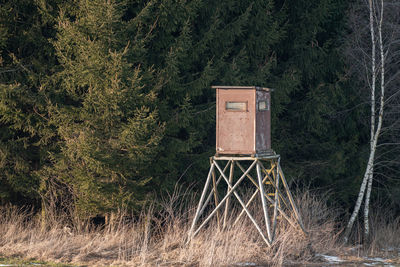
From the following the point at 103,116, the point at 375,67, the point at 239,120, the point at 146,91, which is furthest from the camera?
the point at 375,67

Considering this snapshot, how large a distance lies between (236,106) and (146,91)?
8.82ft

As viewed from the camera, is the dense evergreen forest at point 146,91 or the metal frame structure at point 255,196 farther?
the dense evergreen forest at point 146,91

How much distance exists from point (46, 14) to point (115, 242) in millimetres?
4805

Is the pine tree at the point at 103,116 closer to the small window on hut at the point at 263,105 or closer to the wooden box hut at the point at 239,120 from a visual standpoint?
the wooden box hut at the point at 239,120

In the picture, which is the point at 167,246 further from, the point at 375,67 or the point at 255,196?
the point at 375,67

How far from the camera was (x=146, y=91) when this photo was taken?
11367 mm

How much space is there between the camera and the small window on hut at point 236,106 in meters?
9.23

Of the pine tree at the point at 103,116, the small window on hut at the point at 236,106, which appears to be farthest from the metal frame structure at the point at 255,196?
the pine tree at the point at 103,116

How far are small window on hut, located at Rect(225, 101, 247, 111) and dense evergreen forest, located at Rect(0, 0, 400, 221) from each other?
1684mm

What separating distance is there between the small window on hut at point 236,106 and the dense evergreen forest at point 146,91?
1684 mm

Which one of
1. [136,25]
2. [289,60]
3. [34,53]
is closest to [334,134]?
[289,60]

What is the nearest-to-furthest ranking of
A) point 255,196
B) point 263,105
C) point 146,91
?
point 263,105
point 255,196
point 146,91

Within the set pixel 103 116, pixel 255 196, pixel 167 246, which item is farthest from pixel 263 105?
pixel 103 116

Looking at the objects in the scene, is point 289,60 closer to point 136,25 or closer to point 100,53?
point 136,25
